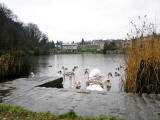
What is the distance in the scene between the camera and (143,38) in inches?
166

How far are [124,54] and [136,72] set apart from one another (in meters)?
0.75

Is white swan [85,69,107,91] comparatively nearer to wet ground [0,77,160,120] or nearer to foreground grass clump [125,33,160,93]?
foreground grass clump [125,33,160,93]

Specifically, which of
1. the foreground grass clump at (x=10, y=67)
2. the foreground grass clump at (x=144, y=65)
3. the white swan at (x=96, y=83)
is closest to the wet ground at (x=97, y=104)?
the foreground grass clump at (x=144, y=65)

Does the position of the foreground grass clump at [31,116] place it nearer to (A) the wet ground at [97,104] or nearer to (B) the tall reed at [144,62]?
(A) the wet ground at [97,104]

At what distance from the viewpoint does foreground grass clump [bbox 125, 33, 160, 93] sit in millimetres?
4062

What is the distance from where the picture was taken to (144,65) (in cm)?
413

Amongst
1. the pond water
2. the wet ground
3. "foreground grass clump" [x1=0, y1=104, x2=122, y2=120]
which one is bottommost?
the pond water

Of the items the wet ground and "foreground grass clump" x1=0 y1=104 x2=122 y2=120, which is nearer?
"foreground grass clump" x1=0 y1=104 x2=122 y2=120

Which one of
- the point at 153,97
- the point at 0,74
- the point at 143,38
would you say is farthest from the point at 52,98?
the point at 0,74

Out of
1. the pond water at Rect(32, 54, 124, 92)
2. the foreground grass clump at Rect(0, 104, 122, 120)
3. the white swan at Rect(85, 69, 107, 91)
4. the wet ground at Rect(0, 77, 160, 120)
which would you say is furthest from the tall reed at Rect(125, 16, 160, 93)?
the white swan at Rect(85, 69, 107, 91)

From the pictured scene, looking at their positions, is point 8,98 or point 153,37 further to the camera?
point 153,37

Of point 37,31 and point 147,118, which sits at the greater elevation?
point 37,31

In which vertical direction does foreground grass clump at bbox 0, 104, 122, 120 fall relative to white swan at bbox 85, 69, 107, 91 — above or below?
above

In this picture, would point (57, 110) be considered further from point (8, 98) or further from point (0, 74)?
point (0, 74)
